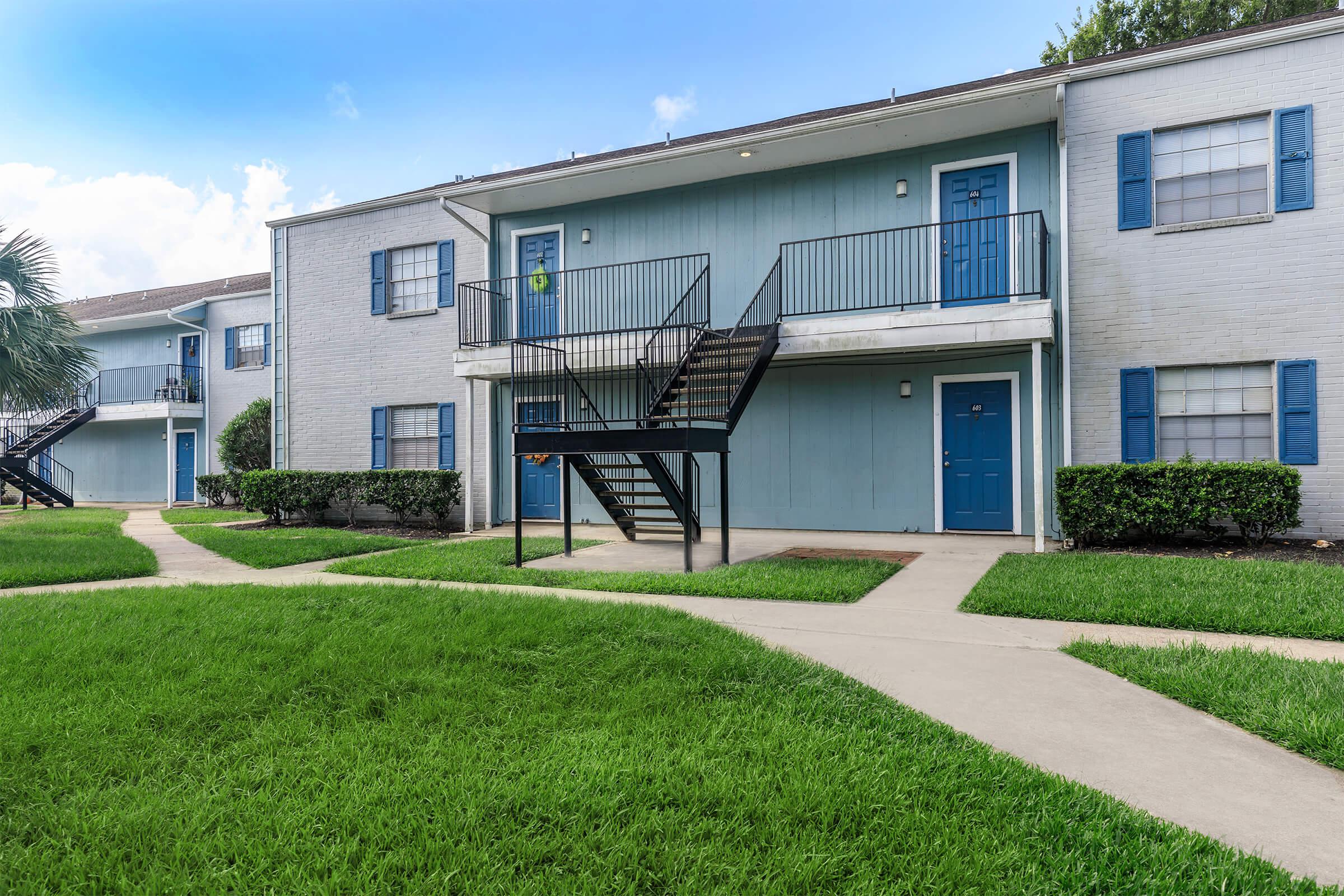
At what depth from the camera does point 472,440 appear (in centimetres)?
1216

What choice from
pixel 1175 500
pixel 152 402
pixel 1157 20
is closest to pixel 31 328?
pixel 152 402

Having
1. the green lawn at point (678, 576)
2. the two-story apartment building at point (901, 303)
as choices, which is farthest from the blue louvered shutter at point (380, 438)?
the green lawn at point (678, 576)

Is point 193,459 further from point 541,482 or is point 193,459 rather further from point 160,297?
point 541,482

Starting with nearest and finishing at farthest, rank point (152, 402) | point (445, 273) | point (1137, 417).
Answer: point (1137, 417) → point (445, 273) → point (152, 402)

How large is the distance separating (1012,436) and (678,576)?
5.60 meters

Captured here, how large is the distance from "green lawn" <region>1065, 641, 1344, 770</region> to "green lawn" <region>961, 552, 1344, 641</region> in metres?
0.72

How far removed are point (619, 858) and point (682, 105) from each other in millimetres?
29886

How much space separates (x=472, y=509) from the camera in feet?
39.6

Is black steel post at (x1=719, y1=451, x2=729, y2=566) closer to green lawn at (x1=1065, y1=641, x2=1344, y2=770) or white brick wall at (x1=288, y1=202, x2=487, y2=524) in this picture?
green lawn at (x1=1065, y1=641, x2=1344, y2=770)

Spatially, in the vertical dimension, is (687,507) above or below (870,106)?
below

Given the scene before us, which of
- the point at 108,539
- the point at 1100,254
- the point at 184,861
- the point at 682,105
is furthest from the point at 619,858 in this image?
the point at 682,105

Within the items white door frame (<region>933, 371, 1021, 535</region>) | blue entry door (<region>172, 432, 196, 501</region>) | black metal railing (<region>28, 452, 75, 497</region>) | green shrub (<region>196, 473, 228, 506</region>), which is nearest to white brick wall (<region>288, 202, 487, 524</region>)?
green shrub (<region>196, 473, 228, 506</region>)

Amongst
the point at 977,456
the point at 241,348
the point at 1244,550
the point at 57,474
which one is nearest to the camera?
the point at 1244,550

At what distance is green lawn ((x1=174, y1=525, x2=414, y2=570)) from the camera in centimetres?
816
